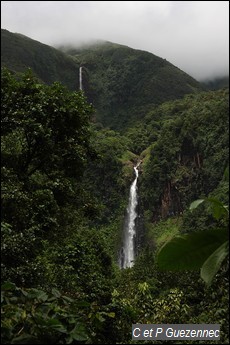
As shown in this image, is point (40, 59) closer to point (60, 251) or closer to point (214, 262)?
point (60, 251)

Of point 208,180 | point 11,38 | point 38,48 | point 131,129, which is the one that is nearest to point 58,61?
point 38,48

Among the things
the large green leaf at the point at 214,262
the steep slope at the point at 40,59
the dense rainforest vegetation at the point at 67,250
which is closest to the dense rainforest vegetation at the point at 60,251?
the dense rainforest vegetation at the point at 67,250

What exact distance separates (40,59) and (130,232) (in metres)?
44.4

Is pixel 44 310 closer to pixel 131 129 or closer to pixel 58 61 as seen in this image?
pixel 131 129

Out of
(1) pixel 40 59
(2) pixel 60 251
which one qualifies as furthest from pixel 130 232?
(1) pixel 40 59

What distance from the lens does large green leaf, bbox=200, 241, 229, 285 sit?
1.59 metres

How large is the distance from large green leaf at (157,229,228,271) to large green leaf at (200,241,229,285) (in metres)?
0.07

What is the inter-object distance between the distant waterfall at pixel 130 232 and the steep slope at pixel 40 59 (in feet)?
102

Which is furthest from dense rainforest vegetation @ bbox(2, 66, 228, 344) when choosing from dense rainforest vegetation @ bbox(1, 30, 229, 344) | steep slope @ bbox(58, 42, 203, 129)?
steep slope @ bbox(58, 42, 203, 129)

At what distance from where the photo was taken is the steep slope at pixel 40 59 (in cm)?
6380

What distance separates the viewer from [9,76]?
306 inches

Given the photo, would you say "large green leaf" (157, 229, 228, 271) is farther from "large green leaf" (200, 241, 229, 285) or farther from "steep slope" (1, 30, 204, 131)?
"steep slope" (1, 30, 204, 131)

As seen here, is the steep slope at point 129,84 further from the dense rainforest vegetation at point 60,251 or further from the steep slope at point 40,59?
the dense rainforest vegetation at point 60,251

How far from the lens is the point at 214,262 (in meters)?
1.61
